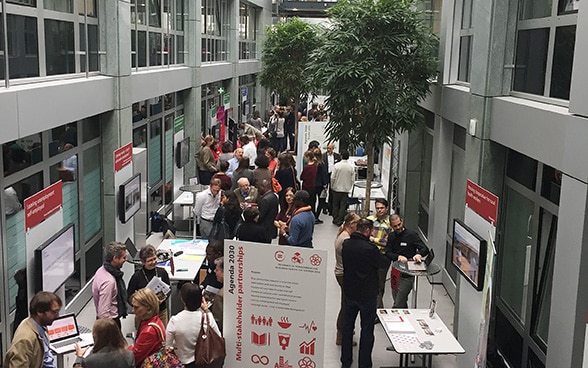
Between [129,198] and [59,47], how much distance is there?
2462 mm

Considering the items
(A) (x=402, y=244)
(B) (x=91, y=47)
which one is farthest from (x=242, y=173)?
(A) (x=402, y=244)

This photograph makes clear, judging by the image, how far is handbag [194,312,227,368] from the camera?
567cm

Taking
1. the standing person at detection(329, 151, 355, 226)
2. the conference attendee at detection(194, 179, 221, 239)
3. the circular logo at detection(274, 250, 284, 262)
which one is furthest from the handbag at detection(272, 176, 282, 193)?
the circular logo at detection(274, 250, 284, 262)

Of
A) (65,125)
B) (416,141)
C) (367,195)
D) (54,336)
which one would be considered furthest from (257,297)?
(416,141)

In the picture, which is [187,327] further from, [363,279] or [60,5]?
[60,5]

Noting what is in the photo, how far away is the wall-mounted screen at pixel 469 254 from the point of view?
6375 millimetres

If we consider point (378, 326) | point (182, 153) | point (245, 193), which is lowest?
point (378, 326)

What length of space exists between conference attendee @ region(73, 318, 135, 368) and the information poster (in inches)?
56.2

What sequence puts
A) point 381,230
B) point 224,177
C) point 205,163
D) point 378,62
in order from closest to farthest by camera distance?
point 381,230 < point 378,62 < point 224,177 < point 205,163

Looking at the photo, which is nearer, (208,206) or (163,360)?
(163,360)

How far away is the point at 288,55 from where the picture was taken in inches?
837

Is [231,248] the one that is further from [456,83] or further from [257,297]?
[456,83]

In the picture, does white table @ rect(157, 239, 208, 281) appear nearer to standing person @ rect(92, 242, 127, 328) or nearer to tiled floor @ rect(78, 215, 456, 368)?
tiled floor @ rect(78, 215, 456, 368)

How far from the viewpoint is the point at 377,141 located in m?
10.4
